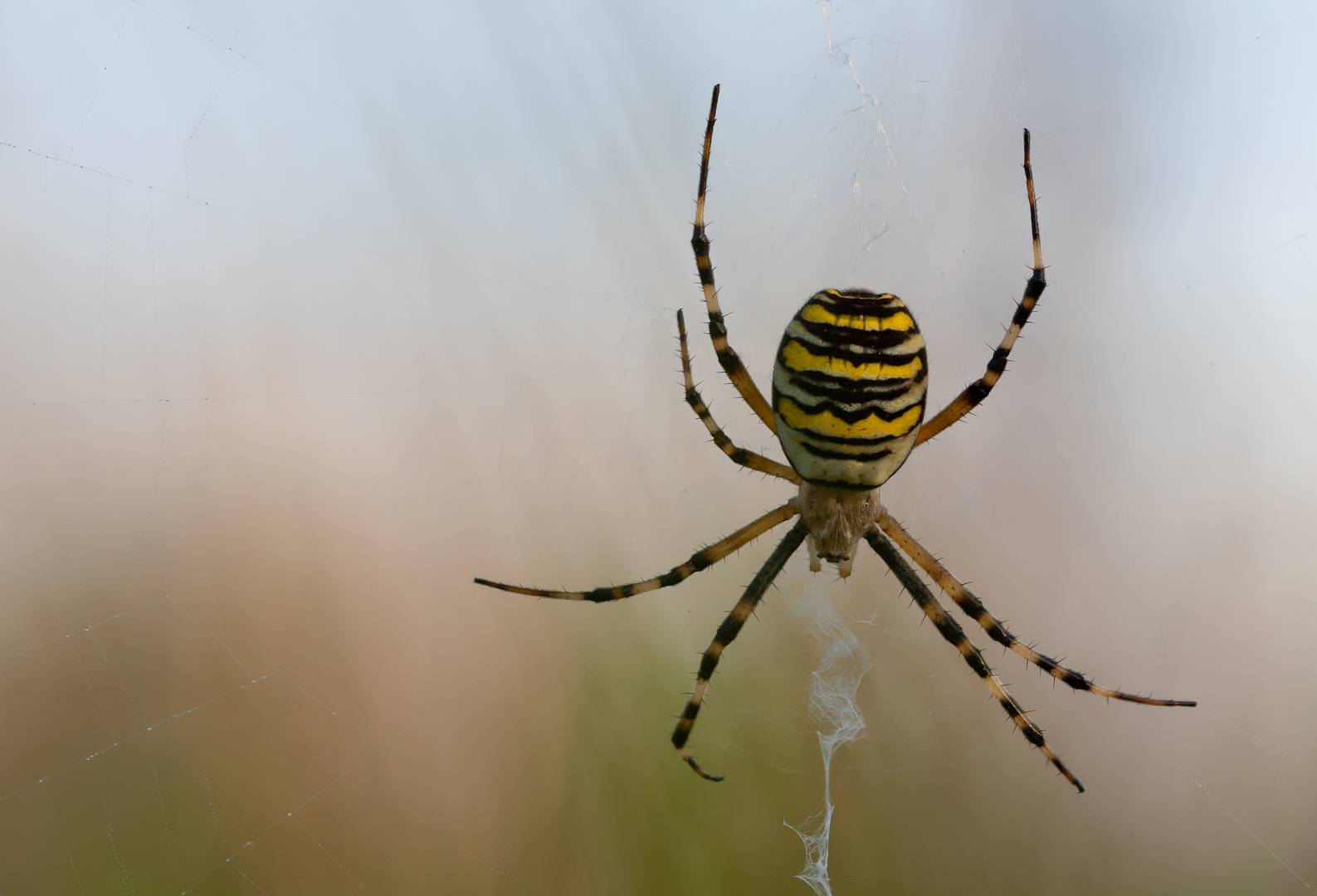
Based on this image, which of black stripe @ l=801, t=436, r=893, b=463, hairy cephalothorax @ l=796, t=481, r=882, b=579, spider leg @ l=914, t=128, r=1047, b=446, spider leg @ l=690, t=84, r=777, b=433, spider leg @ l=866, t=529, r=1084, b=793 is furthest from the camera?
hairy cephalothorax @ l=796, t=481, r=882, b=579

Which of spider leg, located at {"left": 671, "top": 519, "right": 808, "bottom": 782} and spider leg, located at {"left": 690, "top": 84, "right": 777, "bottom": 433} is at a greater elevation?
spider leg, located at {"left": 690, "top": 84, "right": 777, "bottom": 433}

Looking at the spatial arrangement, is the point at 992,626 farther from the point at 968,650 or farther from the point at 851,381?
the point at 851,381

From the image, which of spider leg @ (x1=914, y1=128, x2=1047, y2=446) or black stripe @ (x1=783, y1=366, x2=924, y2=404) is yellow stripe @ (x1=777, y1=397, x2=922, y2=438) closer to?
black stripe @ (x1=783, y1=366, x2=924, y2=404)

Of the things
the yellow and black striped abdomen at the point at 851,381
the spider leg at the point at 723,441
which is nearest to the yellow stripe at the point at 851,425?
the yellow and black striped abdomen at the point at 851,381

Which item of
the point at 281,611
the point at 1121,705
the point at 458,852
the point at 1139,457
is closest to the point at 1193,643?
the point at 1121,705

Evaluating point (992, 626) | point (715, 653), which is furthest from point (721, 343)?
point (992, 626)

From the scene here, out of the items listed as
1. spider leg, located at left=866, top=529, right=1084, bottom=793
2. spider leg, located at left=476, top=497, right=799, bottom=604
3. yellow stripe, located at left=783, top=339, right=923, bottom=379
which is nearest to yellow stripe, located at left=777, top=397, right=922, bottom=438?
yellow stripe, located at left=783, top=339, right=923, bottom=379

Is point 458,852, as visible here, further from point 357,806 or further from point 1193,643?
point 1193,643
